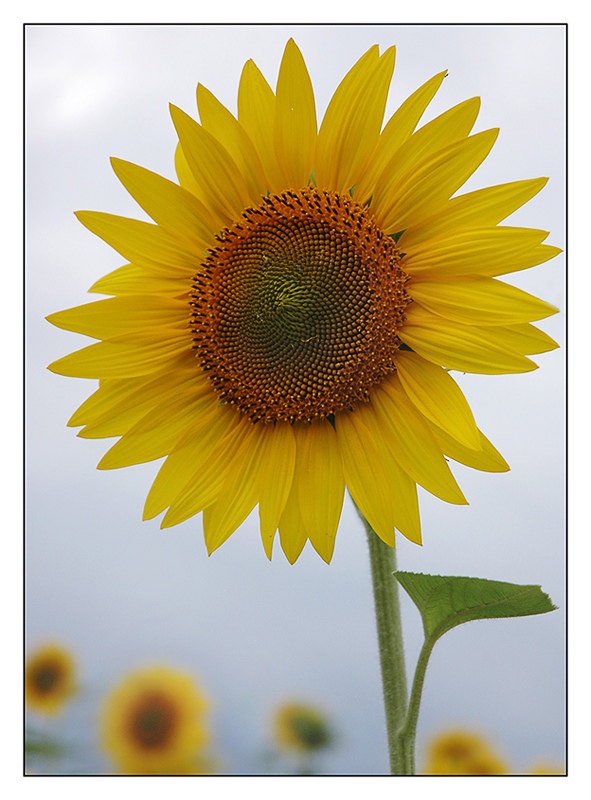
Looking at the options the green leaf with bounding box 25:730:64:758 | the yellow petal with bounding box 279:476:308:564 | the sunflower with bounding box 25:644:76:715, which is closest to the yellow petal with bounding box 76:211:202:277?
the yellow petal with bounding box 279:476:308:564

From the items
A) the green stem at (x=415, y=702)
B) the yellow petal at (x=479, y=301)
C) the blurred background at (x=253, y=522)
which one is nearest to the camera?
the yellow petal at (x=479, y=301)

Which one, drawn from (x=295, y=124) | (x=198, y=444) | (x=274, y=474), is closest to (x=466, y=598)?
(x=274, y=474)

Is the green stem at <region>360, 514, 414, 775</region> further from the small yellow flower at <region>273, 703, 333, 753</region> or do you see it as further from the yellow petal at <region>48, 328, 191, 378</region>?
the yellow petal at <region>48, 328, 191, 378</region>

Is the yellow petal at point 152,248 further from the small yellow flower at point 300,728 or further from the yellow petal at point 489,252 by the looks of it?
the small yellow flower at point 300,728

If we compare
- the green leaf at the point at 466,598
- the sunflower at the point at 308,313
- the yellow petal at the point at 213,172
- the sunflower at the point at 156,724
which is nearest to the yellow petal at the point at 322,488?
the sunflower at the point at 308,313

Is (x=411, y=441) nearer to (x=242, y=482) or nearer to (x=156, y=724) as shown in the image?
(x=242, y=482)
